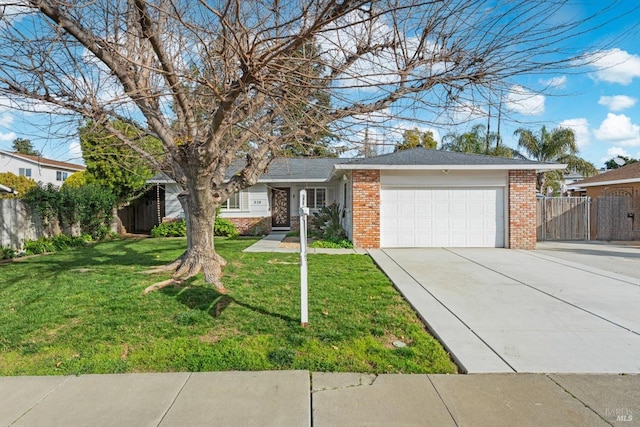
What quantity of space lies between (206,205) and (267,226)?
1135cm

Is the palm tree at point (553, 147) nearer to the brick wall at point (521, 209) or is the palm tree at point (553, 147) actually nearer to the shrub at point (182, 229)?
the brick wall at point (521, 209)

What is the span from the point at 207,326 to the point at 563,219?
15.5 metres

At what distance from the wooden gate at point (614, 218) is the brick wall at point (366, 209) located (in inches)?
389

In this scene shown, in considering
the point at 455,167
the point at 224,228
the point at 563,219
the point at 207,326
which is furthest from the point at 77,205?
the point at 563,219

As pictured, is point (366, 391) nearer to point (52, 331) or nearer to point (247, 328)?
point (247, 328)

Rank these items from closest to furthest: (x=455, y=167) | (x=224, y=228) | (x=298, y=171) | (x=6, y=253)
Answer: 1. (x=6, y=253)
2. (x=455, y=167)
3. (x=224, y=228)
4. (x=298, y=171)

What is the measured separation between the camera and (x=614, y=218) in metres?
15.5

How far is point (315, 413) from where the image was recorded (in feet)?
9.80

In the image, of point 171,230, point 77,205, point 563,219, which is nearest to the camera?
point 77,205

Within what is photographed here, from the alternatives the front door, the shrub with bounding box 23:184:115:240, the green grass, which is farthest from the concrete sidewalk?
the front door

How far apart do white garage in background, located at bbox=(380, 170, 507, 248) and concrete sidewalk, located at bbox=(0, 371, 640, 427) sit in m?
9.30

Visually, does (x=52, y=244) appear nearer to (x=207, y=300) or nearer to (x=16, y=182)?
(x=207, y=300)

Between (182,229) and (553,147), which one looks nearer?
(182,229)

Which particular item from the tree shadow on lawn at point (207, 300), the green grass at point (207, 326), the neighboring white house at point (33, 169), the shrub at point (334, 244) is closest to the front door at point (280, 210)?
the shrub at point (334, 244)
